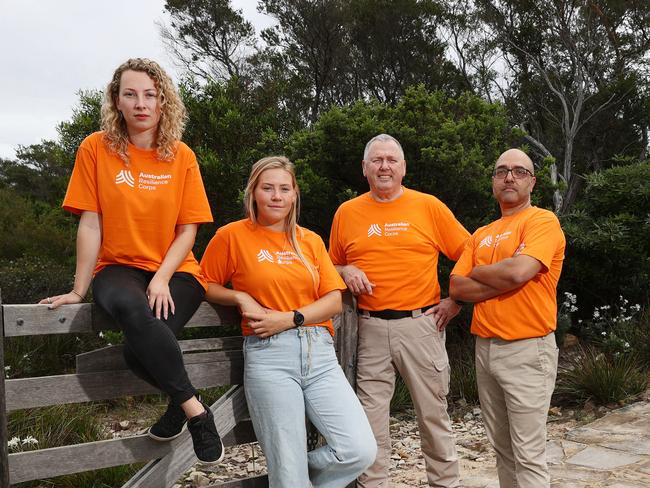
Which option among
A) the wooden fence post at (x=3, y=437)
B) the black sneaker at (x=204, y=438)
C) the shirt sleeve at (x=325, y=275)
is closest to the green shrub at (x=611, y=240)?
the shirt sleeve at (x=325, y=275)

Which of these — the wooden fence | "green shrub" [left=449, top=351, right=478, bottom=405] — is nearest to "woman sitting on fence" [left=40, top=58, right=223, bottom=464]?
the wooden fence

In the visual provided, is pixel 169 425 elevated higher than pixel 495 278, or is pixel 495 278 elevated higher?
pixel 495 278

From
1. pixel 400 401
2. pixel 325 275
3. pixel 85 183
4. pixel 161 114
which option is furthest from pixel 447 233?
pixel 400 401

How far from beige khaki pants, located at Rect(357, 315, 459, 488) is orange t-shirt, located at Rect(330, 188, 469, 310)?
0.14 metres

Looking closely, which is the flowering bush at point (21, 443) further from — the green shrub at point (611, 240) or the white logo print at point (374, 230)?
the green shrub at point (611, 240)

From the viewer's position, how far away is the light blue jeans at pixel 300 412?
3012 millimetres

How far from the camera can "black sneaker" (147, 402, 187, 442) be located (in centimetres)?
292

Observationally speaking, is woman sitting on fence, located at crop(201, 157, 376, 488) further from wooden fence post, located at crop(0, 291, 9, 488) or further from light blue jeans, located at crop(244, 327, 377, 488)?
wooden fence post, located at crop(0, 291, 9, 488)

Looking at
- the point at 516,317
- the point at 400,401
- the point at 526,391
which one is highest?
the point at 516,317

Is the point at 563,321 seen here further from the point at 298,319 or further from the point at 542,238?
the point at 298,319

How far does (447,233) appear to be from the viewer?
3957 millimetres

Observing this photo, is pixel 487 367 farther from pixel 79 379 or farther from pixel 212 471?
pixel 212 471

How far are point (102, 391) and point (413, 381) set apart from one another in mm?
1663

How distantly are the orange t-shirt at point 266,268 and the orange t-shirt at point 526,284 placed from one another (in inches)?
34.8
